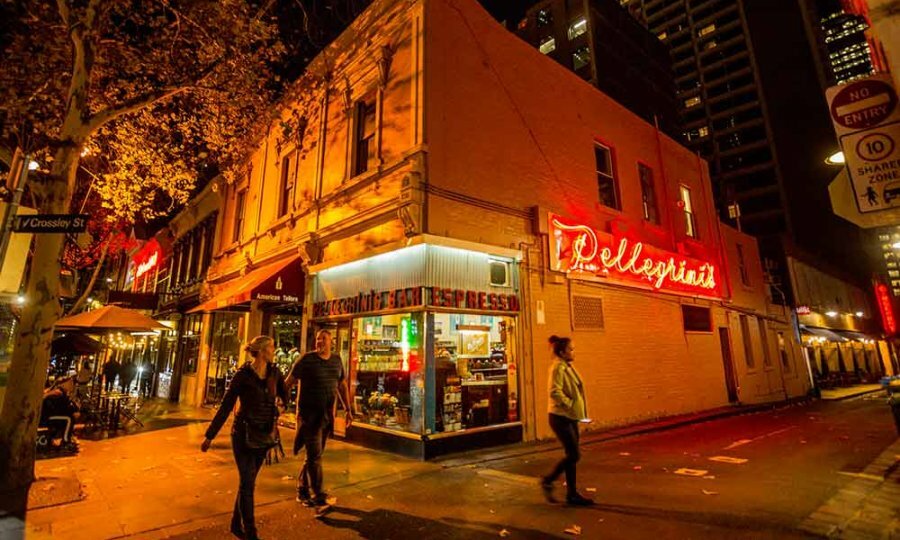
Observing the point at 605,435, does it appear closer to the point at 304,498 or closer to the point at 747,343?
the point at 304,498

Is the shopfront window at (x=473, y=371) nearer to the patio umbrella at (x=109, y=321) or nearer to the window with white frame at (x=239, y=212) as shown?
the patio umbrella at (x=109, y=321)

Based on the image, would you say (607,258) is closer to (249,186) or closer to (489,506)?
(489,506)

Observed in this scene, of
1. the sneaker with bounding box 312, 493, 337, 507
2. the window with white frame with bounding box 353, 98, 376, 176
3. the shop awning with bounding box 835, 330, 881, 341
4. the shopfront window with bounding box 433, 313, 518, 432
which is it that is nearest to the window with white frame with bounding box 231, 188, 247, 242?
the window with white frame with bounding box 353, 98, 376, 176

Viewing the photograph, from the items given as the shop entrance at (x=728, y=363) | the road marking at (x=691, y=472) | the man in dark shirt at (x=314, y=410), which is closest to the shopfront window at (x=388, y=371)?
the man in dark shirt at (x=314, y=410)

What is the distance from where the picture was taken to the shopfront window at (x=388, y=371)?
27.8 ft

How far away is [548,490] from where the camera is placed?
6.09 m

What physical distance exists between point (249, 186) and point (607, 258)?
42.1ft

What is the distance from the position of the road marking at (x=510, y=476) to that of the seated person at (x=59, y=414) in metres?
8.46

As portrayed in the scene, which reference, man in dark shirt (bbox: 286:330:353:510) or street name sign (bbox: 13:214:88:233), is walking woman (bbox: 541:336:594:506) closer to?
man in dark shirt (bbox: 286:330:353:510)

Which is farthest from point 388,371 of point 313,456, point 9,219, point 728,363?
point 728,363

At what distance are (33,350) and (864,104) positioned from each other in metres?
11.2

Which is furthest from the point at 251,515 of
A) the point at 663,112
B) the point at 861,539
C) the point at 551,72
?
the point at 663,112

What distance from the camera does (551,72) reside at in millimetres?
12195

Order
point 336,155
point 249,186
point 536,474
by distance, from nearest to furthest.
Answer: point 536,474
point 336,155
point 249,186
